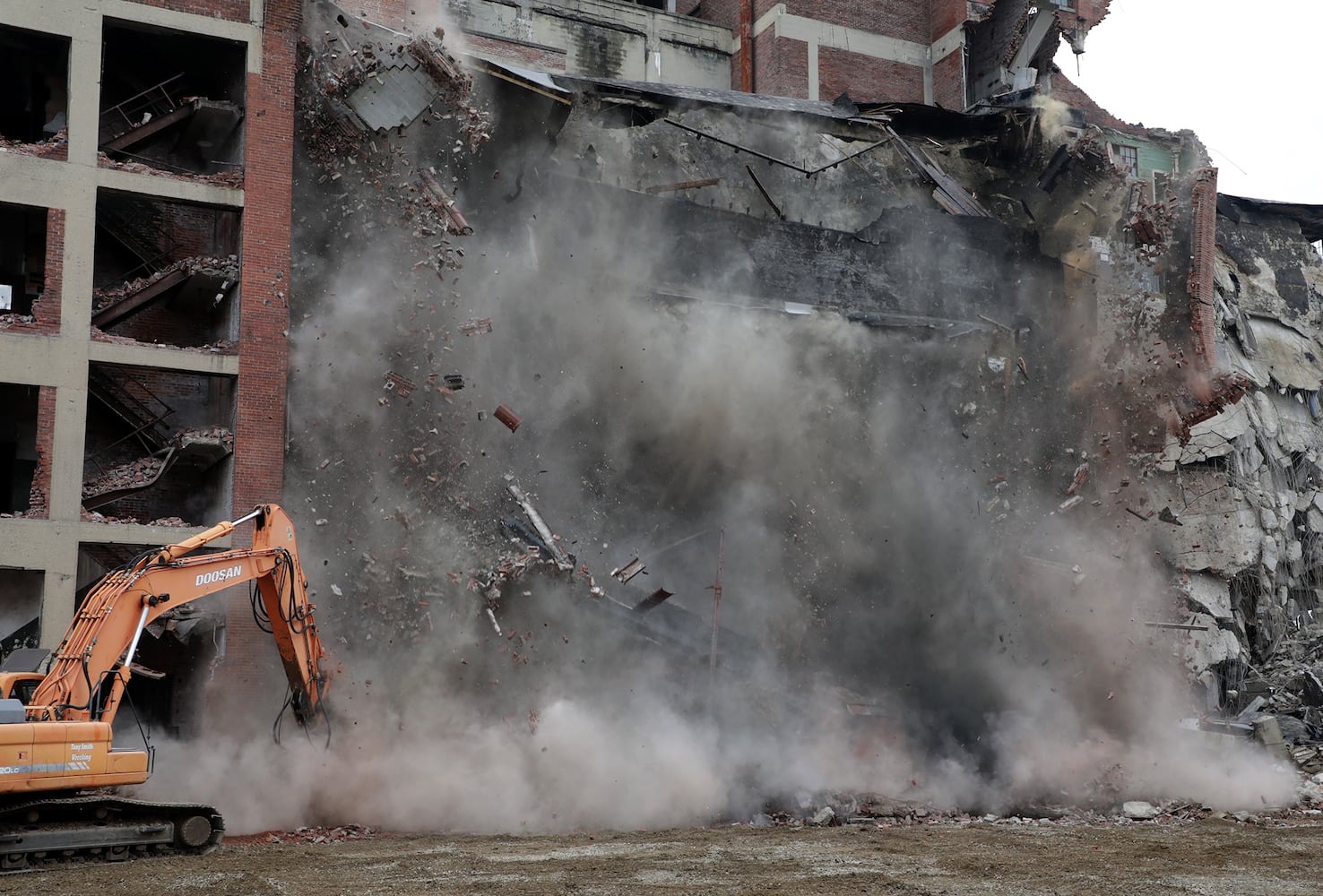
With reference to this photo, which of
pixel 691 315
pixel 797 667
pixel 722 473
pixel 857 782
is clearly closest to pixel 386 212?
pixel 691 315

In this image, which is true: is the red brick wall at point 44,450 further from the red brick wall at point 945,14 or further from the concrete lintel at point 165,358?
the red brick wall at point 945,14

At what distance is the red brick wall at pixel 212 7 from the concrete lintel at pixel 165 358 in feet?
17.7

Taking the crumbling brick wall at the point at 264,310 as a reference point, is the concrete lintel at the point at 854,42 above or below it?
above

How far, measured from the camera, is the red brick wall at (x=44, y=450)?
1833cm

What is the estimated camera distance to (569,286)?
2173 cm

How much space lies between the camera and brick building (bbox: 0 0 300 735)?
18562 mm

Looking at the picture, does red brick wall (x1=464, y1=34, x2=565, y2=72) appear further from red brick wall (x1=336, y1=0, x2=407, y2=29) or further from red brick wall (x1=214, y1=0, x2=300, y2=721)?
red brick wall (x1=214, y1=0, x2=300, y2=721)

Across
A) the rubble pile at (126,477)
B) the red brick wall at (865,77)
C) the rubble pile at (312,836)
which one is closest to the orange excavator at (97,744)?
the rubble pile at (312,836)

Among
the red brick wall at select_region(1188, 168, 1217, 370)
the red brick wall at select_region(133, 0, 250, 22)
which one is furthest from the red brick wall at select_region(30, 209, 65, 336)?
the red brick wall at select_region(1188, 168, 1217, 370)

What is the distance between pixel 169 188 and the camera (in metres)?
19.6

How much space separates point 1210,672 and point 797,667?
8183 mm

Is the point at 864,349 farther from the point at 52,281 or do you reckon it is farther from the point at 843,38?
the point at 52,281

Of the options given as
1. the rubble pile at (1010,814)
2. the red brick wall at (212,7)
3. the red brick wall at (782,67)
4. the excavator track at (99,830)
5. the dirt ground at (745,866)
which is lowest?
the rubble pile at (1010,814)

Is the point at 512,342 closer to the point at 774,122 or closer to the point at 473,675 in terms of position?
the point at 473,675
